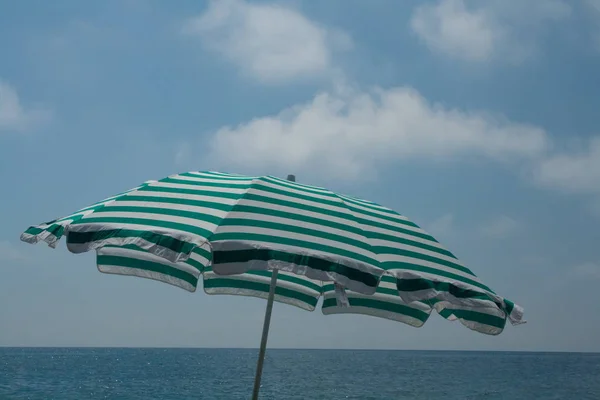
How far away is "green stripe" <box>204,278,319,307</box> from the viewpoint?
5.51 metres

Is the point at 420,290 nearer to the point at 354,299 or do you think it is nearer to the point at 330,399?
the point at 354,299

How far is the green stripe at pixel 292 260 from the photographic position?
3432mm

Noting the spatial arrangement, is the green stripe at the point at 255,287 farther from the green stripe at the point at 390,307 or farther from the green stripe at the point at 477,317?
the green stripe at the point at 477,317

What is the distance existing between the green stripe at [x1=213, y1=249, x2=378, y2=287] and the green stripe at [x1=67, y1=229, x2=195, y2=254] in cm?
17

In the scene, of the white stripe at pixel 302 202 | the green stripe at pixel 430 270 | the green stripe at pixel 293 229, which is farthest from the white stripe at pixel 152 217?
the green stripe at pixel 430 270

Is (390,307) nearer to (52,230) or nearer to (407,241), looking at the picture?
(407,241)

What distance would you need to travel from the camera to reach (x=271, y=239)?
11.7 ft

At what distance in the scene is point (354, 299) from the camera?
212 inches

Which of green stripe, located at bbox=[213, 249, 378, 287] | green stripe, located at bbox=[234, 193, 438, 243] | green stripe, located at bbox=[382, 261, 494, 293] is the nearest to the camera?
green stripe, located at bbox=[213, 249, 378, 287]

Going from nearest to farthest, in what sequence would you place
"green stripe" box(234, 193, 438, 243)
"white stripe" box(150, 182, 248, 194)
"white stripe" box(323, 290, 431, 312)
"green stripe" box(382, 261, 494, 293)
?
"green stripe" box(382, 261, 494, 293), "green stripe" box(234, 193, 438, 243), "white stripe" box(150, 182, 248, 194), "white stripe" box(323, 290, 431, 312)

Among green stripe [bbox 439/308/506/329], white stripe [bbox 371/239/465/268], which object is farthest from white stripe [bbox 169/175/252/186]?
green stripe [bbox 439/308/506/329]

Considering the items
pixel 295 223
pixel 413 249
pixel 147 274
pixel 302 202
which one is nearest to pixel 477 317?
pixel 413 249

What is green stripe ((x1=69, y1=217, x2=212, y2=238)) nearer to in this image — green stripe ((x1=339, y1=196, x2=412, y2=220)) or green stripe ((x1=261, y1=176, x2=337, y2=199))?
green stripe ((x1=261, y1=176, x2=337, y2=199))

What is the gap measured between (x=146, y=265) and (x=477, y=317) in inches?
89.3
